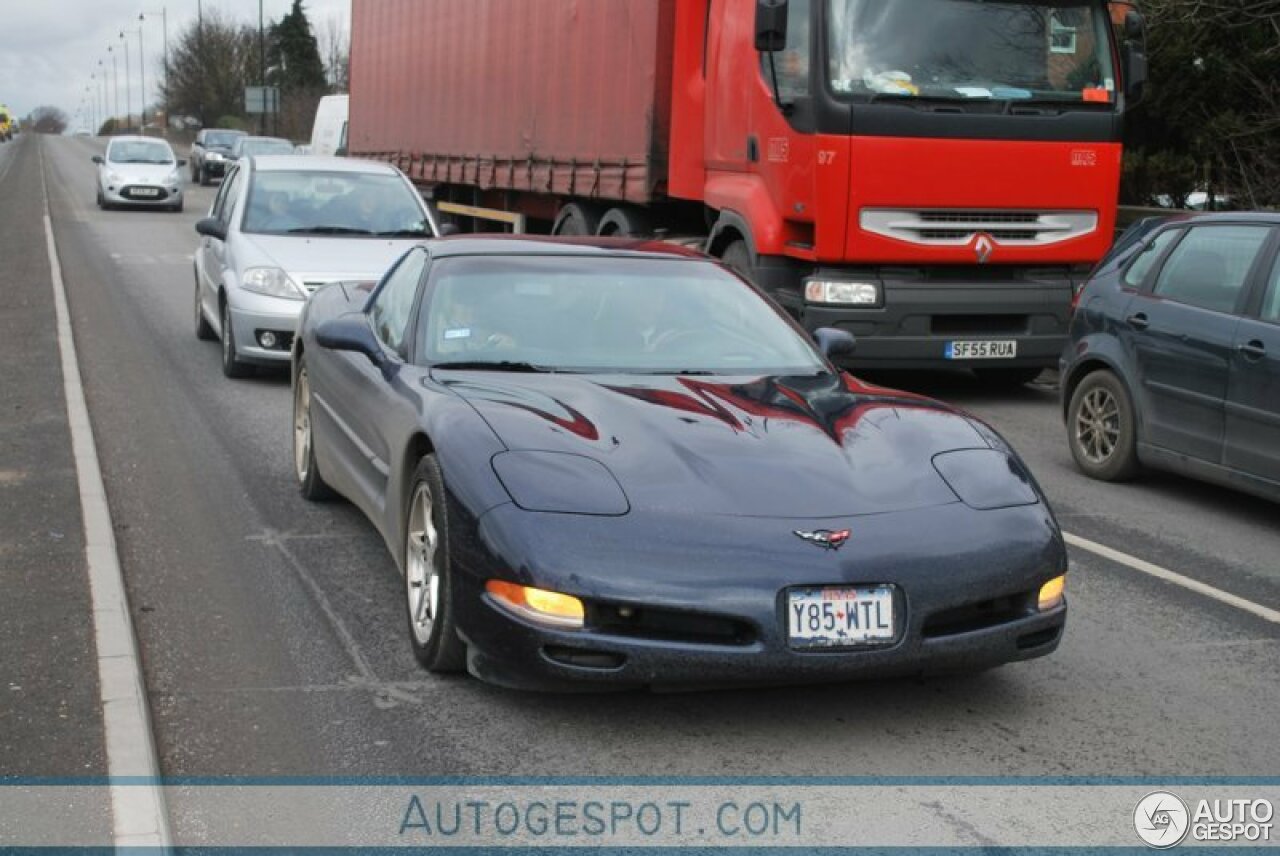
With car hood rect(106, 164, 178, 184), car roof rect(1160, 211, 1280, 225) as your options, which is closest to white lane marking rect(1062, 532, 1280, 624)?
car roof rect(1160, 211, 1280, 225)

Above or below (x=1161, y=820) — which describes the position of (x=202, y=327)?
below

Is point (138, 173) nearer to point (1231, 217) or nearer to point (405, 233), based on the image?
point (405, 233)

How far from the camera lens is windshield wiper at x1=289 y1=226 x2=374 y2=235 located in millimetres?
12492

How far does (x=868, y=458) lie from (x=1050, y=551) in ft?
2.02

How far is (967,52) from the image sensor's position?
11.3 metres

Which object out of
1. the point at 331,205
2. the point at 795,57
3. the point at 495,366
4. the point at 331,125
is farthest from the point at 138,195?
the point at 495,366

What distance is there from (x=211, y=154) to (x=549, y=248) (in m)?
46.3

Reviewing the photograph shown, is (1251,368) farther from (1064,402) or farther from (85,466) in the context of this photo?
(85,466)

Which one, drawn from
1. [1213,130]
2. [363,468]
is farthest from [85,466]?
[1213,130]

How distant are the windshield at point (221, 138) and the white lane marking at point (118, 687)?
46.5 m

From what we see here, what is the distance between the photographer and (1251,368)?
7898mm

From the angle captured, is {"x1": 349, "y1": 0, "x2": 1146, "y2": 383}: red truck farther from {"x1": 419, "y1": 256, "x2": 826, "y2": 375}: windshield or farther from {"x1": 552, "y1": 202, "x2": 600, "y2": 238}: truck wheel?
{"x1": 419, "y1": 256, "x2": 826, "y2": 375}: windshield

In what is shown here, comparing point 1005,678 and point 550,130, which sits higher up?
point 550,130

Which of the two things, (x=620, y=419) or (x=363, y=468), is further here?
(x=363, y=468)
